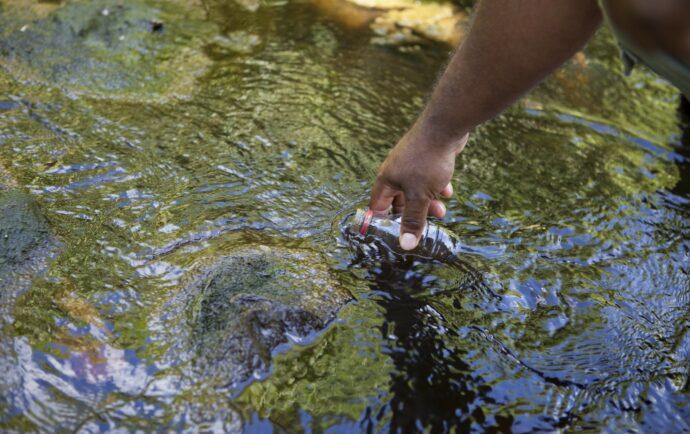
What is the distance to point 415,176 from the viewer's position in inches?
94.3

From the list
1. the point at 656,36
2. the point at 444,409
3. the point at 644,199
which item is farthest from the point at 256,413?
the point at 644,199

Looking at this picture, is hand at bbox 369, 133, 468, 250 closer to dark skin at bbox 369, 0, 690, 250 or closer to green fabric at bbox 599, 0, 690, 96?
dark skin at bbox 369, 0, 690, 250

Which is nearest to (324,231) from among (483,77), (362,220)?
(362,220)

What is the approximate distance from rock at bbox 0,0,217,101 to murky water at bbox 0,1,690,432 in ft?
0.07

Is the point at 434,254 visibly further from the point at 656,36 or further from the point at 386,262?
the point at 656,36

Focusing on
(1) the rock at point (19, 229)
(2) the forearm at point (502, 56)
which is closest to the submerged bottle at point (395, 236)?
(2) the forearm at point (502, 56)

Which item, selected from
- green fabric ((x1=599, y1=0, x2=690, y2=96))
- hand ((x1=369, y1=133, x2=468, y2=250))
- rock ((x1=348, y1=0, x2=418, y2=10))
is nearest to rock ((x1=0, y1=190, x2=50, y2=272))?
hand ((x1=369, y1=133, x2=468, y2=250))

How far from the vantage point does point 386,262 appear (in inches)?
120

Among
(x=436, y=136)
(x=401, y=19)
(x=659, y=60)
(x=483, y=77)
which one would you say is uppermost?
A: (x=659, y=60)

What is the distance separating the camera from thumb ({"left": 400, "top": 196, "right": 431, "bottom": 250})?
8.11 feet

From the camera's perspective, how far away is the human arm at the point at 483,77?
6.13 feet

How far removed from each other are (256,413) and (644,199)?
2.73m

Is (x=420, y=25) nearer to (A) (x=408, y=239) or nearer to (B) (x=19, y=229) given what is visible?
(A) (x=408, y=239)

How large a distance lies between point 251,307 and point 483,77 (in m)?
1.27
